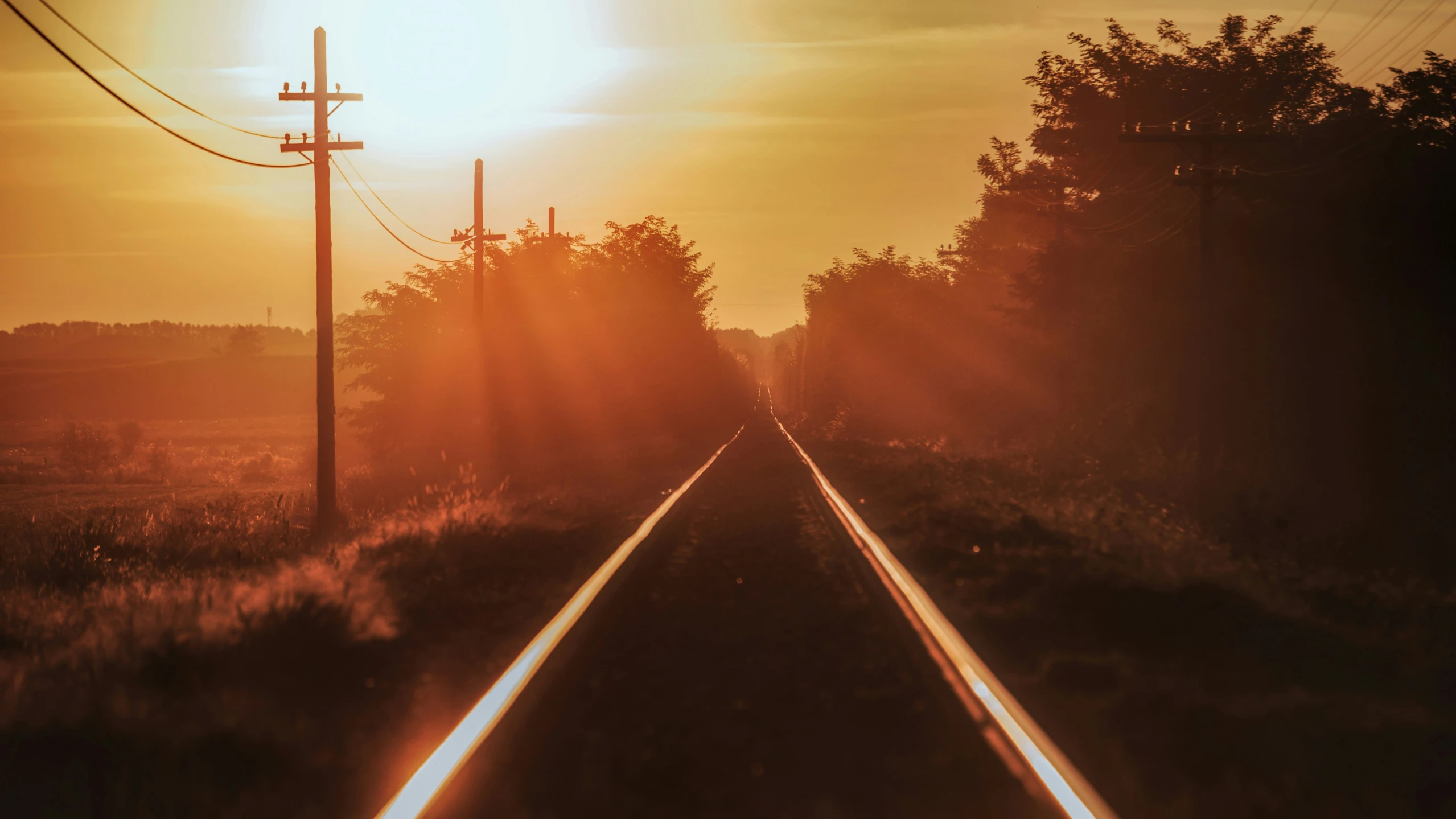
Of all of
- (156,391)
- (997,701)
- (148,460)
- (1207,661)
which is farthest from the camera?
(156,391)

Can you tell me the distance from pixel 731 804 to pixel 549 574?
22.2 feet

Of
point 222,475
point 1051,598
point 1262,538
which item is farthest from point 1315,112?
point 222,475

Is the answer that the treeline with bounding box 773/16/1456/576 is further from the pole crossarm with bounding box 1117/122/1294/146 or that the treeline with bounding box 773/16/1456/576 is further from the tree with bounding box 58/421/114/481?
the tree with bounding box 58/421/114/481

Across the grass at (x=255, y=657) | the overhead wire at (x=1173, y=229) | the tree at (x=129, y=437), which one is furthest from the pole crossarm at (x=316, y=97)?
the tree at (x=129, y=437)

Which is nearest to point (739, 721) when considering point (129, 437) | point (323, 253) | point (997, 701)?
point (997, 701)

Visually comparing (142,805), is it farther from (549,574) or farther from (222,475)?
(222,475)

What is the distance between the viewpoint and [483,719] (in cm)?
543

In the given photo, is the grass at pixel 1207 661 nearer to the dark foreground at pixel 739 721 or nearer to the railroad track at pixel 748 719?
the railroad track at pixel 748 719

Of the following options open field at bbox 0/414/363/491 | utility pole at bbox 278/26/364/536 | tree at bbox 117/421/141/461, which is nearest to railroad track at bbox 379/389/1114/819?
utility pole at bbox 278/26/364/536

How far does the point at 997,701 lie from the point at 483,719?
2.76 m

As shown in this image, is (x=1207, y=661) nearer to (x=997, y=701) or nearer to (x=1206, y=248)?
(x=997, y=701)

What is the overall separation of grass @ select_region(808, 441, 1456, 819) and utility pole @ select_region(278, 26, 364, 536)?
33.9 feet

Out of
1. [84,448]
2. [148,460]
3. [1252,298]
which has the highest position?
[1252,298]

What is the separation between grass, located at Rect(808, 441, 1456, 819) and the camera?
A: 4.70m
